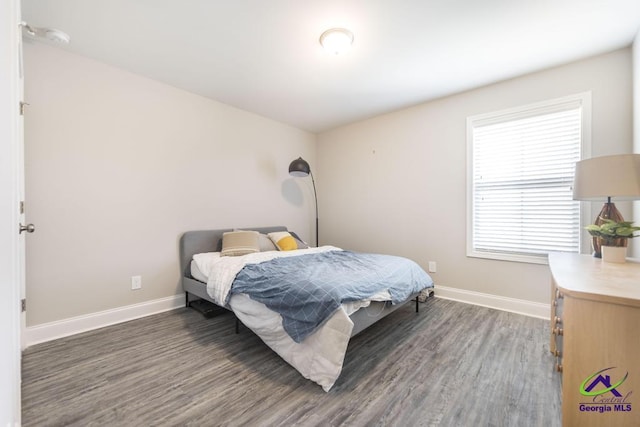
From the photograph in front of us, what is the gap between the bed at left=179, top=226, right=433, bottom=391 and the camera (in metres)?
1.60

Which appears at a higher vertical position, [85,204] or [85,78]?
[85,78]

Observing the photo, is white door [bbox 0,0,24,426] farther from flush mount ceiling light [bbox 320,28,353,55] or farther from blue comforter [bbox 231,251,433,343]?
flush mount ceiling light [bbox 320,28,353,55]

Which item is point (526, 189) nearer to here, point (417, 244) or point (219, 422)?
point (417, 244)

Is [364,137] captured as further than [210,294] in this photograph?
Yes

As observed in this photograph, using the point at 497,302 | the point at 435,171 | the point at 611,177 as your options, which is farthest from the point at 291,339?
the point at 435,171

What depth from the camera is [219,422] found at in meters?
1.35

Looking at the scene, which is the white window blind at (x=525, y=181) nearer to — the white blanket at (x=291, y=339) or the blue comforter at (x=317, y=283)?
the blue comforter at (x=317, y=283)

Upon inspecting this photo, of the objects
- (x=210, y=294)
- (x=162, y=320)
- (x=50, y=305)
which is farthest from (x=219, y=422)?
(x=50, y=305)

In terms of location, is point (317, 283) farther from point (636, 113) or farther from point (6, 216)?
point (636, 113)

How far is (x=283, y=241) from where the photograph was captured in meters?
3.41

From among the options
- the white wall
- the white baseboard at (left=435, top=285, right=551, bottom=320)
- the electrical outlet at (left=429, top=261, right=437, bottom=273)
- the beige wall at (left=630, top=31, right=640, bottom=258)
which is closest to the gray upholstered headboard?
the white wall

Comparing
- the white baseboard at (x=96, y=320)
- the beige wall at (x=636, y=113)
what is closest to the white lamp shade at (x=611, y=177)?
the beige wall at (x=636, y=113)

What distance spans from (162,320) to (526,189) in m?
3.93
